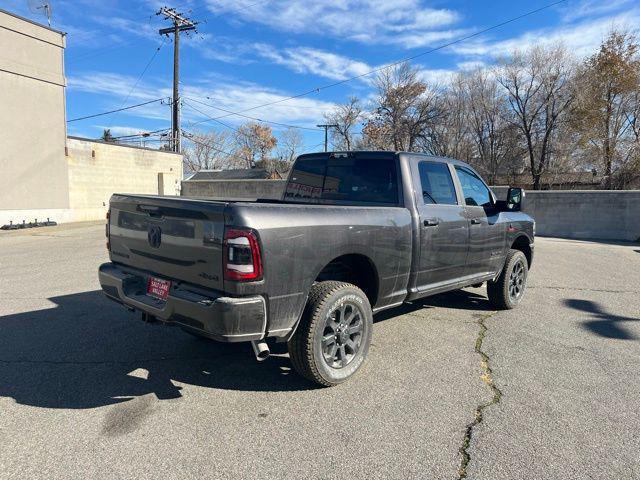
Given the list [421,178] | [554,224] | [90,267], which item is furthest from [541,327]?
[554,224]

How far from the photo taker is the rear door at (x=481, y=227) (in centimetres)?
528

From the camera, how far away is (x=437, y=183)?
4.96 meters

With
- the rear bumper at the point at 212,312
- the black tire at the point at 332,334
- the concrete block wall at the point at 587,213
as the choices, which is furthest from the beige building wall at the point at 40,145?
the concrete block wall at the point at 587,213

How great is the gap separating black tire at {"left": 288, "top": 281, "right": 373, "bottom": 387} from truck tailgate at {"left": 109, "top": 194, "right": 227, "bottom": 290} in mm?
785

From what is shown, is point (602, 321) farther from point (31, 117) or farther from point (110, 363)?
point (31, 117)

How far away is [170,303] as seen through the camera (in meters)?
3.31

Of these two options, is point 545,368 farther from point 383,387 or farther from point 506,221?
point 506,221

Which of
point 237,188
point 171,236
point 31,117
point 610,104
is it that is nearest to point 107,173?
point 31,117

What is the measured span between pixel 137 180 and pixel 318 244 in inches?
840

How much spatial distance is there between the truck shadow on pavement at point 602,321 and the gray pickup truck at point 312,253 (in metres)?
1.48

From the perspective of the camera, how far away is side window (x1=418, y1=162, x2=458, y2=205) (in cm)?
474

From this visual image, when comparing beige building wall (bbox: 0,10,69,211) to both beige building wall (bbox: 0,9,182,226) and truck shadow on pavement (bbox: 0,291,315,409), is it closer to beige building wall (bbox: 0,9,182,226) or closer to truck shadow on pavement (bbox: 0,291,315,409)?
beige building wall (bbox: 0,9,182,226)

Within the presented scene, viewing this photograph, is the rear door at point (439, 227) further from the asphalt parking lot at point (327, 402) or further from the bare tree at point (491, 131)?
the bare tree at point (491, 131)

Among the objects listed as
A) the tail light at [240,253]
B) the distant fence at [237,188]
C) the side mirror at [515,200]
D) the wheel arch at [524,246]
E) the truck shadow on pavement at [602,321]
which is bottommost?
the truck shadow on pavement at [602,321]
